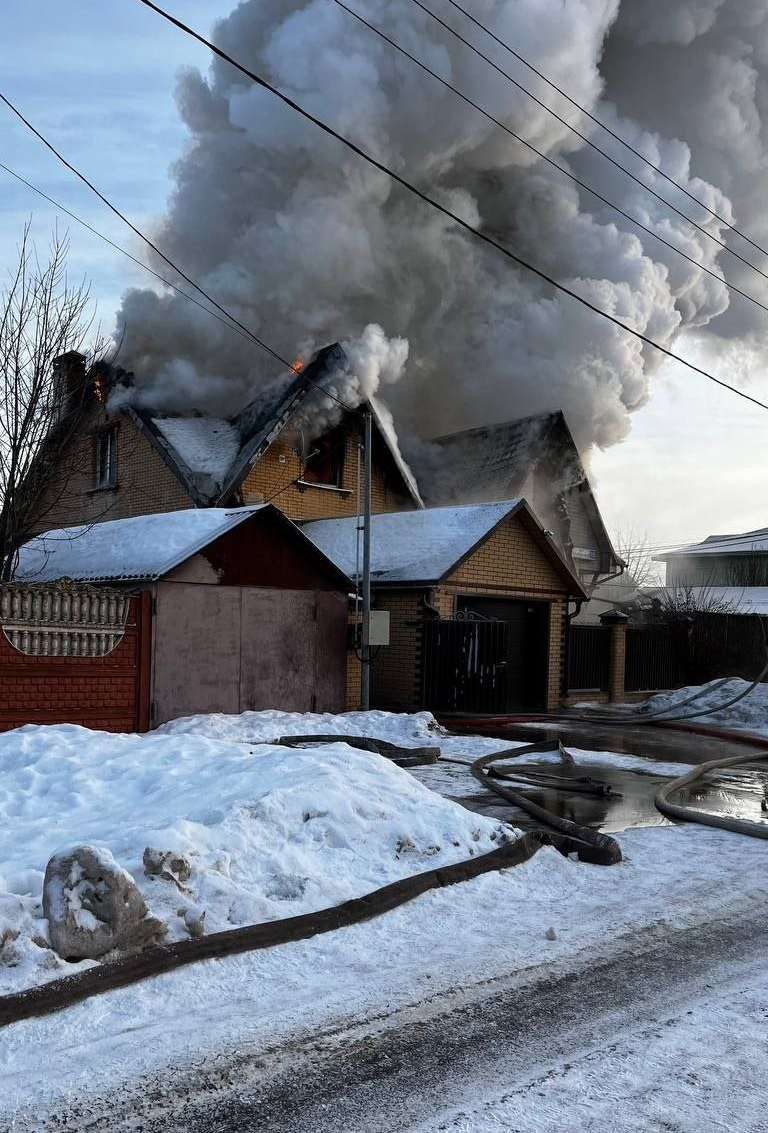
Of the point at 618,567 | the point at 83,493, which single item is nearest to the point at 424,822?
the point at 83,493

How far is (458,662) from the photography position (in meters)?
15.1

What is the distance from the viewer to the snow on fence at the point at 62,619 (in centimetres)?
983

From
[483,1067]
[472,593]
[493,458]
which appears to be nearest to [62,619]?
[472,593]

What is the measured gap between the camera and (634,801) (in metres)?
8.62

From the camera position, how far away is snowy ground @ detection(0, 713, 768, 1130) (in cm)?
351

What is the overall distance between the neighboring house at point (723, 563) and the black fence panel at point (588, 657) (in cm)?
1327

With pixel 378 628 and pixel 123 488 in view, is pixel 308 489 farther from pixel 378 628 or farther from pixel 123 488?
pixel 378 628

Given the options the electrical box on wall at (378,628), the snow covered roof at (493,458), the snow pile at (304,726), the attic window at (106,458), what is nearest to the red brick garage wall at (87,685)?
the snow pile at (304,726)

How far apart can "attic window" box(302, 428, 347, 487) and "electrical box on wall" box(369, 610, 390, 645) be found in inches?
289

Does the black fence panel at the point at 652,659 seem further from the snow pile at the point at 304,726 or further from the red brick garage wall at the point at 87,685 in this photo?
the red brick garage wall at the point at 87,685

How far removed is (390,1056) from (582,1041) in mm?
729

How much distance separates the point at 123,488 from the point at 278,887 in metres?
15.9

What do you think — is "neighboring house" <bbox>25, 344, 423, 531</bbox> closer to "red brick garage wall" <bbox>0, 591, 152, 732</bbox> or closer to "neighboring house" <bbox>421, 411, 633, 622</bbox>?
"neighboring house" <bbox>421, 411, 633, 622</bbox>

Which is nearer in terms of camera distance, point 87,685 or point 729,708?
point 87,685
